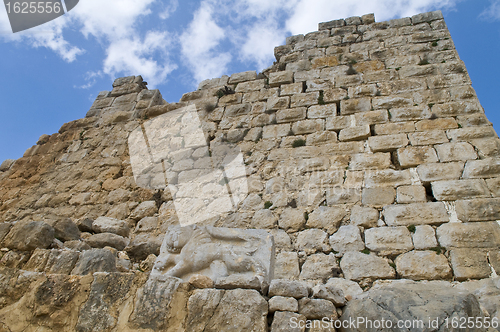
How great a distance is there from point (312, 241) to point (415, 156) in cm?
136

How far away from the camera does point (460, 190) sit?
10.3 ft

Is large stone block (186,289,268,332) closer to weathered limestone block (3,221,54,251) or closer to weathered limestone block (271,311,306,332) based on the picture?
weathered limestone block (271,311,306,332)

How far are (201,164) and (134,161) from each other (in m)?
1.09

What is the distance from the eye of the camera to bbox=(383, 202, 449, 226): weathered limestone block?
3.03m

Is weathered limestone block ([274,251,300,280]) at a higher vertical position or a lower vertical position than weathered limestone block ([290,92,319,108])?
lower

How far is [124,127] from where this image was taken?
5441 millimetres

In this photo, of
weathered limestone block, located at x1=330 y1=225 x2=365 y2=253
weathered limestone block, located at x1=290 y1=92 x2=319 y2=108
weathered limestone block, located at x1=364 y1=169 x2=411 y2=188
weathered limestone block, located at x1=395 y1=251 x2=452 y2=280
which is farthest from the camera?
weathered limestone block, located at x1=290 y1=92 x2=319 y2=108

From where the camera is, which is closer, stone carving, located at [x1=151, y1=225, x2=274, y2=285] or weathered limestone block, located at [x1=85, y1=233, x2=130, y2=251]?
stone carving, located at [x1=151, y1=225, x2=274, y2=285]

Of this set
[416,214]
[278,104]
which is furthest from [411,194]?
[278,104]

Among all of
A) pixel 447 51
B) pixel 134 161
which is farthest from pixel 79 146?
pixel 447 51

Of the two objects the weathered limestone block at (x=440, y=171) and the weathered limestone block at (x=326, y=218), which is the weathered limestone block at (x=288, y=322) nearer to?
the weathered limestone block at (x=326, y=218)

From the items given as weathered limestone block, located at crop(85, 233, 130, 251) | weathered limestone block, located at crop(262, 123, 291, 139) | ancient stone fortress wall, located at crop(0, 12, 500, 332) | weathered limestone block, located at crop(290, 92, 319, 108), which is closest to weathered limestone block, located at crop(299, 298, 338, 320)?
ancient stone fortress wall, located at crop(0, 12, 500, 332)

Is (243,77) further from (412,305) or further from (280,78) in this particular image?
(412,305)

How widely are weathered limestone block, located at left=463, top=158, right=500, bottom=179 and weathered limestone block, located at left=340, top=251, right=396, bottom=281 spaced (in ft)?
3.90
